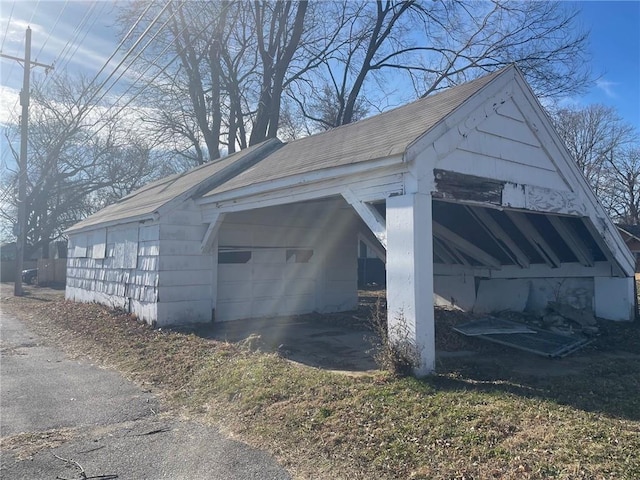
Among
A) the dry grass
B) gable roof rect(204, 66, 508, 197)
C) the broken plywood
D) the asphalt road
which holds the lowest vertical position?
the asphalt road

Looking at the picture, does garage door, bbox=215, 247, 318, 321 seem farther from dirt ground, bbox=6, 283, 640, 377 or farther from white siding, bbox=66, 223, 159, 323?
white siding, bbox=66, 223, 159, 323

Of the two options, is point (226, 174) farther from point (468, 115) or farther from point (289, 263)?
point (468, 115)

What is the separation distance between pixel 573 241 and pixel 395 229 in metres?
5.28

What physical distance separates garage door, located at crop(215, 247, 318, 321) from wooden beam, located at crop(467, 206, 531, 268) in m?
4.61

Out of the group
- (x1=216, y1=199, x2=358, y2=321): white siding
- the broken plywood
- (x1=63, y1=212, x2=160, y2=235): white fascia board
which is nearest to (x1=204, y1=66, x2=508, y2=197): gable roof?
(x1=63, y1=212, x2=160, y2=235): white fascia board

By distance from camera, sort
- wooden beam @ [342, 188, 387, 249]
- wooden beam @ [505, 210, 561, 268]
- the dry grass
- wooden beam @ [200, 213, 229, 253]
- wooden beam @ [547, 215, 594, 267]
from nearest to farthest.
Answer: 1. the dry grass
2. wooden beam @ [342, 188, 387, 249]
3. wooden beam @ [547, 215, 594, 267]
4. wooden beam @ [505, 210, 561, 268]
5. wooden beam @ [200, 213, 229, 253]

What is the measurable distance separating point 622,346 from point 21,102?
71.4 feet

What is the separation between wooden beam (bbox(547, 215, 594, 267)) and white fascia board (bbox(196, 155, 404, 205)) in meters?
4.59

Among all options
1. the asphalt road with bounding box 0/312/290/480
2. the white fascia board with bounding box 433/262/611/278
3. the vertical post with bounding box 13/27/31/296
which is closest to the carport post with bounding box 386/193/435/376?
the asphalt road with bounding box 0/312/290/480

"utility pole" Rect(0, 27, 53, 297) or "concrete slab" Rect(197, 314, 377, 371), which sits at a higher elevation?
"utility pole" Rect(0, 27, 53, 297)

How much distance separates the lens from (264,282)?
11.9 metres

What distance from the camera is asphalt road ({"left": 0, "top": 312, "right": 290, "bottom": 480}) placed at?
3.90 m

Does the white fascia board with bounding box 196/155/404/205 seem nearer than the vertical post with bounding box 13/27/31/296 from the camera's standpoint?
Yes

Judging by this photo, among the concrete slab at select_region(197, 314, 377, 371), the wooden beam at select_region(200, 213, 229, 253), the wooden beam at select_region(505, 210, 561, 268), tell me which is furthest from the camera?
the wooden beam at select_region(200, 213, 229, 253)
